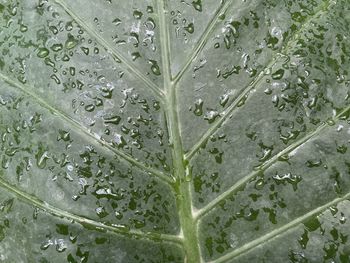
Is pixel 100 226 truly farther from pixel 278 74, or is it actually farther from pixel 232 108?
pixel 278 74

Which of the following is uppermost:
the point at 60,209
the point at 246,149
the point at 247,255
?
the point at 246,149

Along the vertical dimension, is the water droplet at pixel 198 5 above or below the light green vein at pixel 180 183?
above

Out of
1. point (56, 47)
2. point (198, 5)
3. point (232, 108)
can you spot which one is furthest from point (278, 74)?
point (56, 47)

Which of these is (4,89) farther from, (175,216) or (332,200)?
(332,200)

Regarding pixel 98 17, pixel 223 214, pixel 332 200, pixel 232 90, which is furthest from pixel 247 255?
pixel 98 17

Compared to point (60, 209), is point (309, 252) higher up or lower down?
higher up

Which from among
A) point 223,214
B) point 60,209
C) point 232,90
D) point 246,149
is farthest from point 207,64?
point 60,209

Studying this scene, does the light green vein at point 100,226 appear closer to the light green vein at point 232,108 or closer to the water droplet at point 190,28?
the light green vein at point 232,108

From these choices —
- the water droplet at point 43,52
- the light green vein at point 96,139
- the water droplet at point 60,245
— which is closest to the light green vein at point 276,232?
the light green vein at point 96,139
